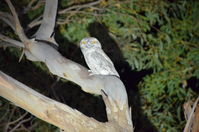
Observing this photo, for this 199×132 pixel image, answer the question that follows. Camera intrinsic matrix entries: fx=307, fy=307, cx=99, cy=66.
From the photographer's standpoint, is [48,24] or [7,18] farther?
[7,18]

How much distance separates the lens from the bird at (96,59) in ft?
6.92

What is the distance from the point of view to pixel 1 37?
75.1 inches

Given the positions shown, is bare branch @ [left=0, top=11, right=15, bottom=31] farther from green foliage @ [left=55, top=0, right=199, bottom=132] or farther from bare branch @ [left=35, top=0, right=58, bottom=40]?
green foliage @ [left=55, top=0, right=199, bottom=132]

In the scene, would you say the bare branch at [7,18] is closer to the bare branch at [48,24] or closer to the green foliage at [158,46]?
the bare branch at [48,24]

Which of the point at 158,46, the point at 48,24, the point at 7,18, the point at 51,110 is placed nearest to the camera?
the point at 51,110

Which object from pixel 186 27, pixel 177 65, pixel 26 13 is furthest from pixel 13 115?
pixel 186 27

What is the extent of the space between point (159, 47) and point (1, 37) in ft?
6.13

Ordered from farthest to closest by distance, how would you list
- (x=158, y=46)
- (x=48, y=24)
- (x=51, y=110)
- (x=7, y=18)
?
(x=158, y=46) → (x=7, y=18) → (x=48, y=24) → (x=51, y=110)

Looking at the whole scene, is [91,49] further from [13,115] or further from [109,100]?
[13,115]

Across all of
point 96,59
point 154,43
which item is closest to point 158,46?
point 154,43

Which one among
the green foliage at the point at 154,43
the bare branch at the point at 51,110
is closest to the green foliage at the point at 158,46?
the green foliage at the point at 154,43

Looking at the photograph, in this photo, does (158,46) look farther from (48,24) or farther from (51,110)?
(51,110)

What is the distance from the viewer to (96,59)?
2258mm

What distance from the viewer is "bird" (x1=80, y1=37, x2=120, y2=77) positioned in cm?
211
